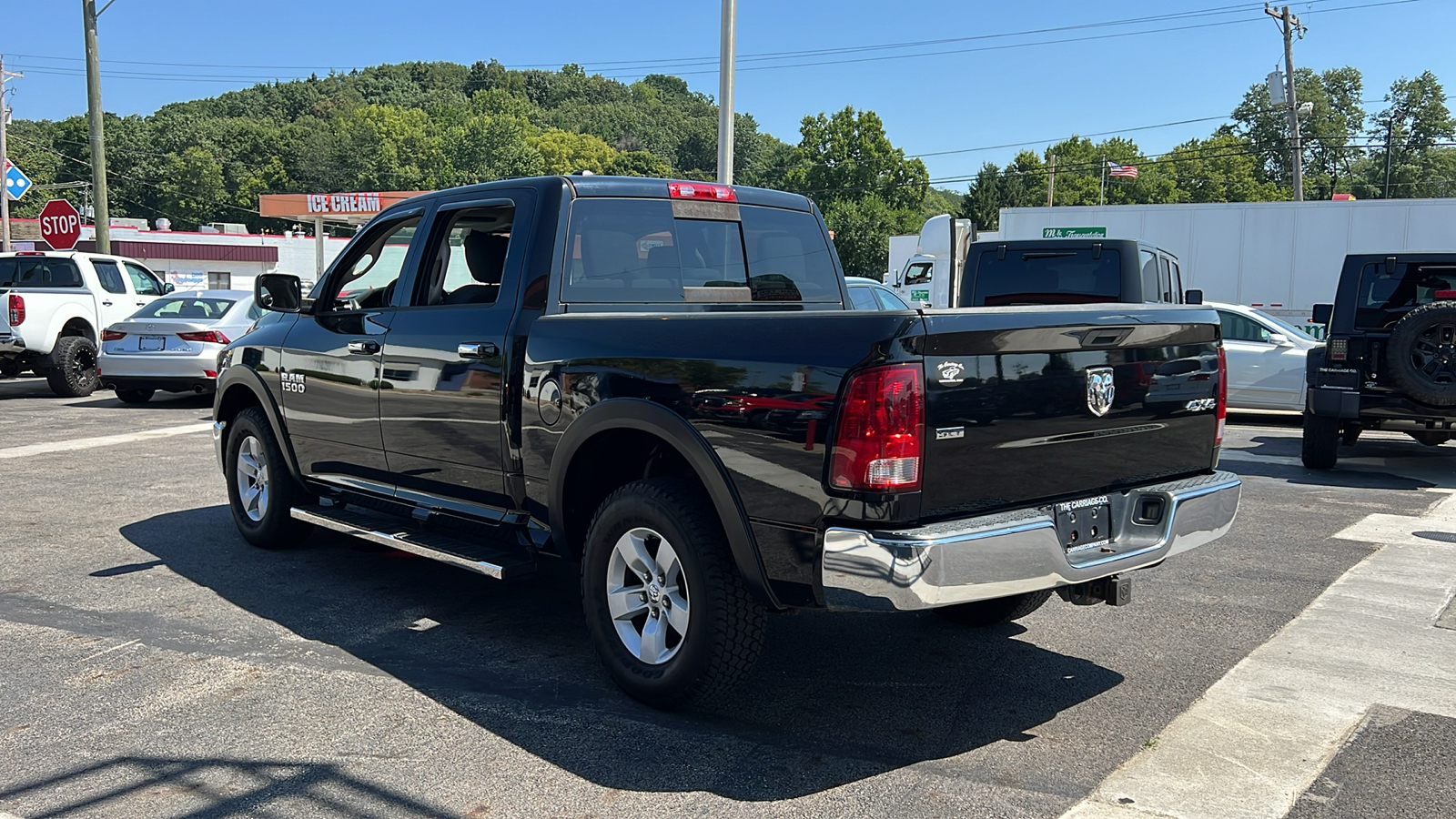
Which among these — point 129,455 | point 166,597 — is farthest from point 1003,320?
point 129,455

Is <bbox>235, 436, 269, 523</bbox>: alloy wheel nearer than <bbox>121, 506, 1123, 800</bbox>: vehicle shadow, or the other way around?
<bbox>121, 506, 1123, 800</bbox>: vehicle shadow

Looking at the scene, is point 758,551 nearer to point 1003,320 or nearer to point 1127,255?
point 1003,320

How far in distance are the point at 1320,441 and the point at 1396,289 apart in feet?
4.56

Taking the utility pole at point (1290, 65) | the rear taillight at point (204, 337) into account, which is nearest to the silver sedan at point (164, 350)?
the rear taillight at point (204, 337)

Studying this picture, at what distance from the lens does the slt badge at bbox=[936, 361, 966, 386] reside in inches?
138

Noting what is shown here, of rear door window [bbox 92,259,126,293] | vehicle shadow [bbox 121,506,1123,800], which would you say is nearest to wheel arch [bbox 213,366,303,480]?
vehicle shadow [bbox 121,506,1123,800]

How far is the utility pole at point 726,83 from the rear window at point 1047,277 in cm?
511

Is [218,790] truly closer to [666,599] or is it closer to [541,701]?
[541,701]

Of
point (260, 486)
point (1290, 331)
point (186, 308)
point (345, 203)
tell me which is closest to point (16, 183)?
point (186, 308)

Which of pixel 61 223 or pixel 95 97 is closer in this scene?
pixel 61 223

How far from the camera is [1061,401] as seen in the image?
3.80m

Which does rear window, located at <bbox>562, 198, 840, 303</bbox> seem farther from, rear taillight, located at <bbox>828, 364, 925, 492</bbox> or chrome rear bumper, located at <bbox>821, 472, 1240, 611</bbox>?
chrome rear bumper, located at <bbox>821, 472, 1240, 611</bbox>

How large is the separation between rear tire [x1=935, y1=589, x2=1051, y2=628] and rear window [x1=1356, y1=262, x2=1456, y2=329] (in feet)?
20.9

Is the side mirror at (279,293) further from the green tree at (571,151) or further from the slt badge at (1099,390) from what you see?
the green tree at (571,151)
